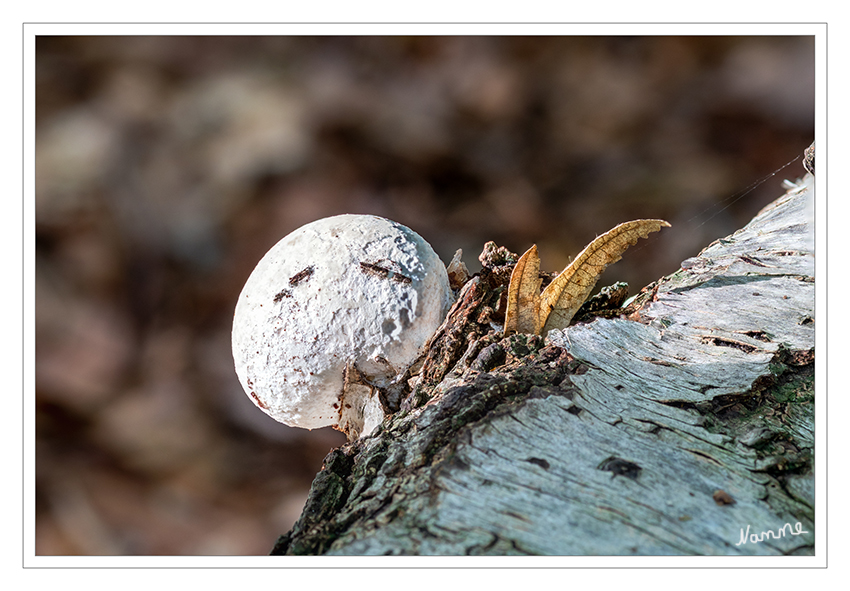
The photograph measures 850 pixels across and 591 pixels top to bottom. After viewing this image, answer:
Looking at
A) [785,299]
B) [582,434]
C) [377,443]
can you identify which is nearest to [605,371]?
[582,434]

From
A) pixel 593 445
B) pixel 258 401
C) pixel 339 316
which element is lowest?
pixel 593 445

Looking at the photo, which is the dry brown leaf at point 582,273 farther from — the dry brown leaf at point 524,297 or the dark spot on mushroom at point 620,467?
the dark spot on mushroom at point 620,467

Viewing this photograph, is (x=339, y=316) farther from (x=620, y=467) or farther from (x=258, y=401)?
(x=620, y=467)
